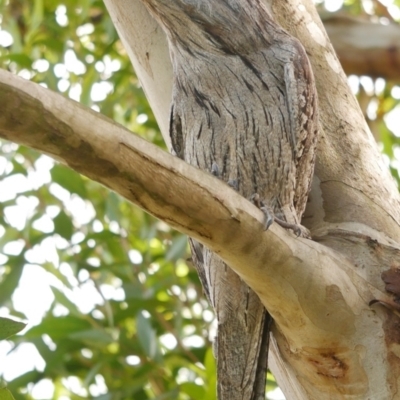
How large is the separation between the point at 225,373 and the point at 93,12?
7.10 feet

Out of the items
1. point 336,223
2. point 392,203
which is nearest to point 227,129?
point 336,223

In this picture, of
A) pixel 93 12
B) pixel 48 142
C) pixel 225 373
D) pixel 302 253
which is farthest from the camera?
pixel 93 12

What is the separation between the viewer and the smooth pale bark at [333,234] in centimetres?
124

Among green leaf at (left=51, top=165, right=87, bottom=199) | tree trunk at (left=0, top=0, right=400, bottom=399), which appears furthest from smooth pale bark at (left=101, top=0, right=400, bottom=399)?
green leaf at (left=51, top=165, right=87, bottom=199)

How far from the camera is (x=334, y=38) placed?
252 centimetres

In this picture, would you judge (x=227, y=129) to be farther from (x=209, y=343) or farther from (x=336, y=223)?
(x=209, y=343)

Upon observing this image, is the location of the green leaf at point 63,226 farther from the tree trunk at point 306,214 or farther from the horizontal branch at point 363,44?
the horizontal branch at point 363,44

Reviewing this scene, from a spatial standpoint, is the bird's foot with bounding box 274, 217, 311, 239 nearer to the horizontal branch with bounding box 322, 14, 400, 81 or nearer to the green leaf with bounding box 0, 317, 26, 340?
the green leaf with bounding box 0, 317, 26, 340

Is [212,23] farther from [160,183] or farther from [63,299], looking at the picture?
[63,299]

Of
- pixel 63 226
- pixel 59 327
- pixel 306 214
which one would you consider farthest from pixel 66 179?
pixel 306 214

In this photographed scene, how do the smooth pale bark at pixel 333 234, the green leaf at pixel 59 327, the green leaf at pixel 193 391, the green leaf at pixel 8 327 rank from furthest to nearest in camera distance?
1. the green leaf at pixel 59 327
2. the green leaf at pixel 193 391
3. the smooth pale bark at pixel 333 234
4. the green leaf at pixel 8 327

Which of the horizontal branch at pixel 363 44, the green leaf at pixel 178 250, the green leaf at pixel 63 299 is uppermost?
the horizontal branch at pixel 363 44

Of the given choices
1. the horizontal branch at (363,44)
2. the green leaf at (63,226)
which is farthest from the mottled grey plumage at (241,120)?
the horizontal branch at (363,44)

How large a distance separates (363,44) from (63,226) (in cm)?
123
